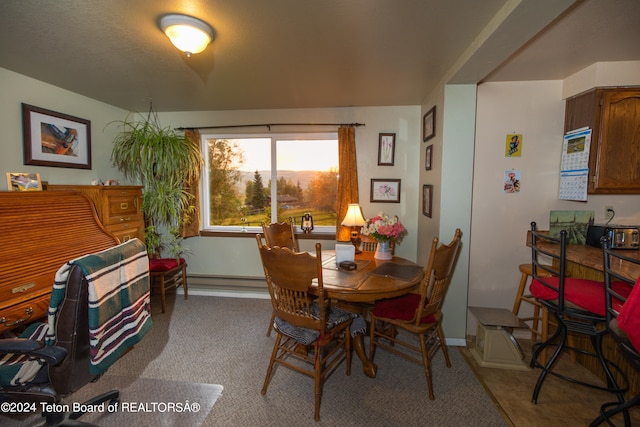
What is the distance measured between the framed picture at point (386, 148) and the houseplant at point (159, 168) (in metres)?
2.15

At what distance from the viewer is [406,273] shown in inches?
83.0

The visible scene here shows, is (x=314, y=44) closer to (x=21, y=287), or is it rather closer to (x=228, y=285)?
(x=21, y=287)

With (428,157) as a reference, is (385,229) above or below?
below

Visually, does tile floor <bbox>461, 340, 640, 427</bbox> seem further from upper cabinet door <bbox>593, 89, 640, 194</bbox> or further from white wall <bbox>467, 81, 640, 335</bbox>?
upper cabinet door <bbox>593, 89, 640, 194</bbox>

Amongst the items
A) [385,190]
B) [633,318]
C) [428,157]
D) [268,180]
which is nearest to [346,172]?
[385,190]

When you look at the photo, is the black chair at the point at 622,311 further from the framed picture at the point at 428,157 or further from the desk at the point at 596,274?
the framed picture at the point at 428,157

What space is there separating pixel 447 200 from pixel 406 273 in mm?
809

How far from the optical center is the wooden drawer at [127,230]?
279 centimetres

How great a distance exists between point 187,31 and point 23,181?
6.46 ft

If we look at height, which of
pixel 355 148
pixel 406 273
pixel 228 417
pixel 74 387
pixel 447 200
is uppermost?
pixel 355 148

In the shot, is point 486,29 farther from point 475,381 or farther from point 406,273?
point 475,381

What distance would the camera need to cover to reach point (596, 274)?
213 cm

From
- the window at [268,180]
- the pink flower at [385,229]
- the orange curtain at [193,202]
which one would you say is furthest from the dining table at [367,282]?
the orange curtain at [193,202]

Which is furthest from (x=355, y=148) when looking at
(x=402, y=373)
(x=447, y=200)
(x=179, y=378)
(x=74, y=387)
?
(x=74, y=387)
